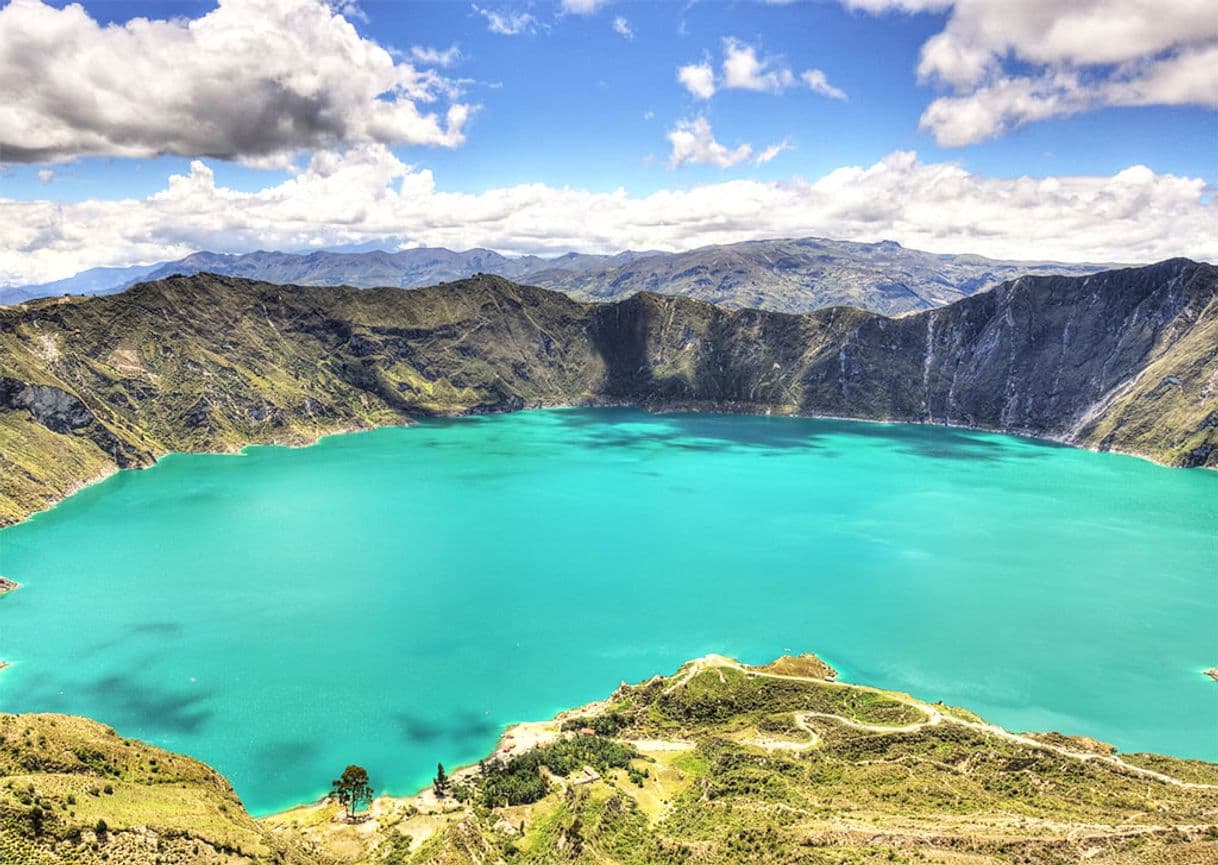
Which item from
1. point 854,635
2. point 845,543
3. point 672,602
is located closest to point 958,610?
point 854,635

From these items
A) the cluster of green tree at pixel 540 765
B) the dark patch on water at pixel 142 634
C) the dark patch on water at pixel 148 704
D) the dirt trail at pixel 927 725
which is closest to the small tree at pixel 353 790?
the cluster of green tree at pixel 540 765

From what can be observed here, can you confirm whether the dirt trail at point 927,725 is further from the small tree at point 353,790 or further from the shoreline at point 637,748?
the small tree at point 353,790

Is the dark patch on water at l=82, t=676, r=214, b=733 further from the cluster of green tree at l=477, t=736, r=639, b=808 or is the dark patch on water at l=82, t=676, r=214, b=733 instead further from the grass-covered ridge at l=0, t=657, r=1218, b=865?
the cluster of green tree at l=477, t=736, r=639, b=808

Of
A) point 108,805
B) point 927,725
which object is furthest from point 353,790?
point 927,725

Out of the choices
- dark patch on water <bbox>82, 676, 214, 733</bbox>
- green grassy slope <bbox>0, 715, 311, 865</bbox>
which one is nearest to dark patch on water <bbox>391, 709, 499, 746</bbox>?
dark patch on water <bbox>82, 676, 214, 733</bbox>

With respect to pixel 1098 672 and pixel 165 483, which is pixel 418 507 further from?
pixel 1098 672

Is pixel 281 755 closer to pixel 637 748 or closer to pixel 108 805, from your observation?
pixel 108 805

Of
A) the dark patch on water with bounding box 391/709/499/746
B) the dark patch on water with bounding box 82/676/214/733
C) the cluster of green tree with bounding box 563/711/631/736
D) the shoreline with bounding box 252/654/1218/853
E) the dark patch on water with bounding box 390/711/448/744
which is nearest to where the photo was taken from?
the shoreline with bounding box 252/654/1218/853
